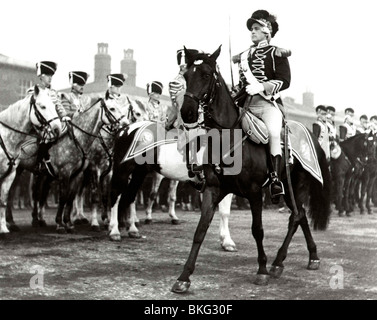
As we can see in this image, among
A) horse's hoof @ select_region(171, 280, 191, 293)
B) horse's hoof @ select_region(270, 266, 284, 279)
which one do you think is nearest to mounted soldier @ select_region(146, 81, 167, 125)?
horse's hoof @ select_region(270, 266, 284, 279)

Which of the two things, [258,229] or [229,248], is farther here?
[229,248]

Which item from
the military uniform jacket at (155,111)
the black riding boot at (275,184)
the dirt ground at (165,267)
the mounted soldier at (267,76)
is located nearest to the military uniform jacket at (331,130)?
the dirt ground at (165,267)

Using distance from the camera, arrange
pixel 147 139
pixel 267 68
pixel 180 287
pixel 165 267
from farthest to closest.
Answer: pixel 147 139 < pixel 165 267 < pixel 267 68 < pixel 180 287

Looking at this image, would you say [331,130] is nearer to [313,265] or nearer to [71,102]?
[71,102]

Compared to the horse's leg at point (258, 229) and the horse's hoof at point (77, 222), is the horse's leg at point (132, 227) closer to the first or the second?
the horse's hoof at point (77, 222)

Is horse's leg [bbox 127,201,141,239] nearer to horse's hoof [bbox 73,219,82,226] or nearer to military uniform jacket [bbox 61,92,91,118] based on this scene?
horse's hoof [bbox 73,219,82,226]

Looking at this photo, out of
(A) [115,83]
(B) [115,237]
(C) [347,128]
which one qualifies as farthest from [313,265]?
(C) [347,128]

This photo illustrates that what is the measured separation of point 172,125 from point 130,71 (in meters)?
11.2

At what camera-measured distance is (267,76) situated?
6.38 meters

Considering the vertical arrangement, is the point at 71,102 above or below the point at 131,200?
above

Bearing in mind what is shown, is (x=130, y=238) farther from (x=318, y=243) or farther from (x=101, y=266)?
(x=318, y=243)

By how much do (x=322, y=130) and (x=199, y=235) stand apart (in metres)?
8.52

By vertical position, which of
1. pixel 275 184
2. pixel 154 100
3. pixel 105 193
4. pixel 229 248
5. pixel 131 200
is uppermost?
pixel 154 100
